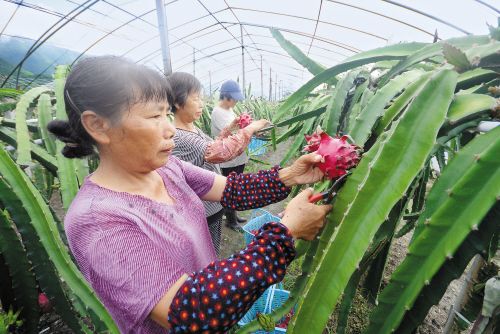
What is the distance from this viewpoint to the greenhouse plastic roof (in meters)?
4.89

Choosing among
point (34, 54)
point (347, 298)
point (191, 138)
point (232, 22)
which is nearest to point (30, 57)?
point (34, 54)

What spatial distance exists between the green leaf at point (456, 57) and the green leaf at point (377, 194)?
2 cm

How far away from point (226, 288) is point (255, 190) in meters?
0.49

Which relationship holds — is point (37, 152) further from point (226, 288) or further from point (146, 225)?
point (226, 288)

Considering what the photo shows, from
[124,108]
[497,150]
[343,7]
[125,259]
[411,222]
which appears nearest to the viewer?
[497,150]

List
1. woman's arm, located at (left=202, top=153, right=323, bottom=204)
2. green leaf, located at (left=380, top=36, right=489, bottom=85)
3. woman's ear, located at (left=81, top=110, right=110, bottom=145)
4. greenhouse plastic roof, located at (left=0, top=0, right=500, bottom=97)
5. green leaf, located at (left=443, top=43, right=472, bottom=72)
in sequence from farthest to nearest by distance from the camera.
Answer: greenhouse plastic roof, located at (left=0, top=0, right=500, bottom=97) → woman's arm, located at (left=202, top=153, right=323, bottom=204) → woman's ear, located at (left=81, top=110, right=110, bottom=145) → green leaf, located at (left=380, top=36, right=489, bottom=85) → green leaf, located at (left=443, top=43, right=472, bottom=72)

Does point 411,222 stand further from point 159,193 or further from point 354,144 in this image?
point 159,193

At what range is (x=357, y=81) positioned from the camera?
107cm

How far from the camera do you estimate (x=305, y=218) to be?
664 mm

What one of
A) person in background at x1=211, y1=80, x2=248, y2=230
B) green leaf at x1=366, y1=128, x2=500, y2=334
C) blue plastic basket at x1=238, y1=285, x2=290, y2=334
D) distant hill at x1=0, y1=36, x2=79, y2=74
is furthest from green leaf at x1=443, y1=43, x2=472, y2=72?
distant hill at x1=0, y1=36, x2=79, y2=74

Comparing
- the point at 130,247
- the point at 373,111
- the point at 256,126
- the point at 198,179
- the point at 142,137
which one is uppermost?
the point at 373,111

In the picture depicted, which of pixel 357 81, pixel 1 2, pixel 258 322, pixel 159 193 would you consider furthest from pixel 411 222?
pixel 1 2

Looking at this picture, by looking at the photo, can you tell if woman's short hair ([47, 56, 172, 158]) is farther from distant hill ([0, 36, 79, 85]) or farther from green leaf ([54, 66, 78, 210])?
distant hill ([0, 36, 79, 85])

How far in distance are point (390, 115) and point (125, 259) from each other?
61cm
